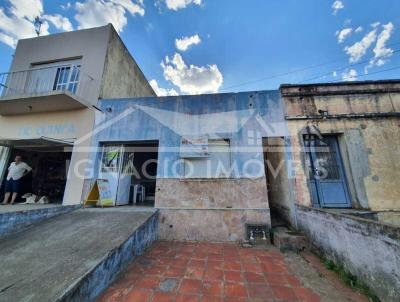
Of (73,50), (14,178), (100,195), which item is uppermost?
(73,50)

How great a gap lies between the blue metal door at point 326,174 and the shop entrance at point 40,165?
28.6 feet

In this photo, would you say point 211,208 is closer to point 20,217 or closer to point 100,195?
point 100,195

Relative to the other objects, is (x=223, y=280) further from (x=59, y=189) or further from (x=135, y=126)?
(x=59, y=189)

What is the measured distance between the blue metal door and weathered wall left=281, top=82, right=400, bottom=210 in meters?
0.18

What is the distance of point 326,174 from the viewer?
5.34m

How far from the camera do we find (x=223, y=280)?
2893 mm

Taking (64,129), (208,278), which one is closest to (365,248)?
(208,278)

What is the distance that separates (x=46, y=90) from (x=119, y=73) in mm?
2820

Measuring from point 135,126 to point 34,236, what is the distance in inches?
148

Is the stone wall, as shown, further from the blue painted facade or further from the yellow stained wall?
the yellow stained wall

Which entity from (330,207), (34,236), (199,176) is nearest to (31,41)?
(34,236)

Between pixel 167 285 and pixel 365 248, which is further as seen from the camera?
pixel 167 285

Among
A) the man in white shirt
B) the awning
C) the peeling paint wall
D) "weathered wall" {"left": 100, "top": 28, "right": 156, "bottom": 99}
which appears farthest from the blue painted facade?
the man in white shirt

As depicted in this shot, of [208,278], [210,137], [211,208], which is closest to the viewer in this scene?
[208,278]
